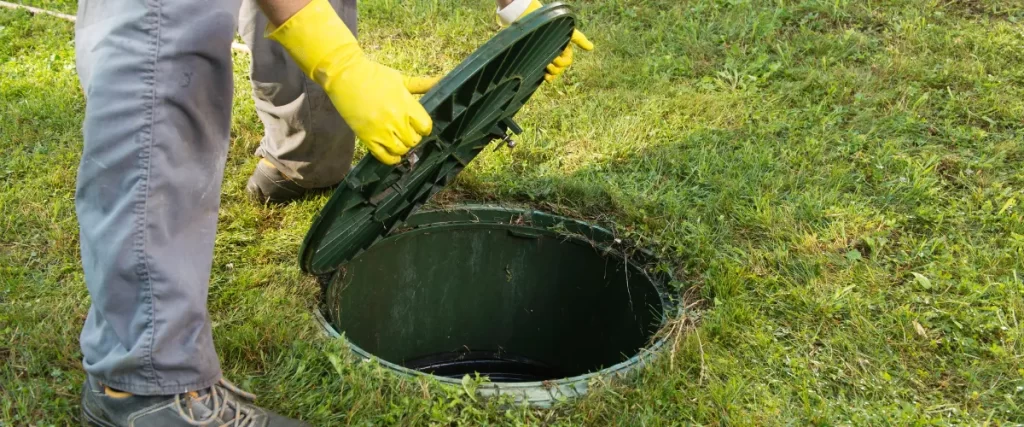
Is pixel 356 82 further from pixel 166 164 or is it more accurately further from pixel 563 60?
pixel 563 60

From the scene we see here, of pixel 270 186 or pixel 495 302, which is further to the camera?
pixel 495 302

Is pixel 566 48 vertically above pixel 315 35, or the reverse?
pixel 315 35

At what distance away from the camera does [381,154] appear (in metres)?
1.95

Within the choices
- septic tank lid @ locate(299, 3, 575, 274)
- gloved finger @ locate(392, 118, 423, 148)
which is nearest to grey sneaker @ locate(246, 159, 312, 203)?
septic tank lid @ locate(299, 3, 575, 274)

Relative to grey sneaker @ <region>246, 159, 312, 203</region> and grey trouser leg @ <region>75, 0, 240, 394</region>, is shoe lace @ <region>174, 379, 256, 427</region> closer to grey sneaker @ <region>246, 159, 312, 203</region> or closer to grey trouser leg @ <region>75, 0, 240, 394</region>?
grey trouser leg @ <region>75, 0, 240, 394</region>

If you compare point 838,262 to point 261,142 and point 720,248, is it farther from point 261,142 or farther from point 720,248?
point 261,142

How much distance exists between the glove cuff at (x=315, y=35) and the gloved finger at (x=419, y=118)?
0.61 feet

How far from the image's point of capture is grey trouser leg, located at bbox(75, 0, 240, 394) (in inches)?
67.4

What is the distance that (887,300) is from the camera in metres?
2.59

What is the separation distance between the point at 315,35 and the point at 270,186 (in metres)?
1.22

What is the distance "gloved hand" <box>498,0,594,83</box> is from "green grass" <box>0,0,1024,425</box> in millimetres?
625

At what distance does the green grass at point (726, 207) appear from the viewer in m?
2.21

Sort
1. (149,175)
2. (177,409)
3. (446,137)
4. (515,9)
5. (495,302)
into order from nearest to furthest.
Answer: (149,175), (177,409), (446,137), (515,9), (495,302)

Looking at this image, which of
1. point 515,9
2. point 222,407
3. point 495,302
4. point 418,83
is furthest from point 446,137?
point 495,302
